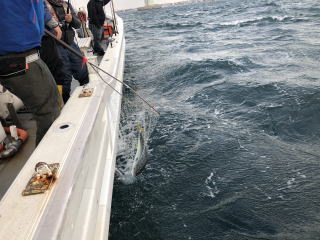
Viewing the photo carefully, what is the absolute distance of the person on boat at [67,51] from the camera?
11.8ft

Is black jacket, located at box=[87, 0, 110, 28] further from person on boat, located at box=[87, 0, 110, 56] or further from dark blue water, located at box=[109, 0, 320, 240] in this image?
dark blue water, located at box=[109, 0, 320, 240]

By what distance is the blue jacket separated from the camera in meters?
1.86

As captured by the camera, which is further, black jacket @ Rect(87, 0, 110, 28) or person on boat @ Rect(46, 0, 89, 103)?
black jacket @ Rect(87, 0, 110, 28)

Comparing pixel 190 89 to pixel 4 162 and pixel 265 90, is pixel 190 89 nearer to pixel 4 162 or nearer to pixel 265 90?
pixel 265 90

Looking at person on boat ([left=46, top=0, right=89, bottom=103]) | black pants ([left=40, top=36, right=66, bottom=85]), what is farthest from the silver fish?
black pants ([left=40, top=36, right=66, bottom=85])

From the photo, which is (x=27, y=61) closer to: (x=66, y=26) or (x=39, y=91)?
(x=39, y=91)

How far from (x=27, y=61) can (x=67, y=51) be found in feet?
5.51

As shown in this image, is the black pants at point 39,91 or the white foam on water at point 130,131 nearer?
the black pants at point 39,91

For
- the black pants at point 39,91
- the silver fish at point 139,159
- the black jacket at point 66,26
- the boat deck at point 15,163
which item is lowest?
the silver fish at point 139,159

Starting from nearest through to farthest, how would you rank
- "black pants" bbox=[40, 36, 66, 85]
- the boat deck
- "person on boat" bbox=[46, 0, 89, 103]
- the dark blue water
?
the boat deck → the dark blue water → "black pants" bbox=[40, 36, 66, 85] → "person on boat" bbox=[46, 0, 89, 103]

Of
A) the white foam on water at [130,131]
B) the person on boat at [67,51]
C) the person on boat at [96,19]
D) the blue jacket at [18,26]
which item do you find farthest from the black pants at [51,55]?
the person on boat at [96,19]

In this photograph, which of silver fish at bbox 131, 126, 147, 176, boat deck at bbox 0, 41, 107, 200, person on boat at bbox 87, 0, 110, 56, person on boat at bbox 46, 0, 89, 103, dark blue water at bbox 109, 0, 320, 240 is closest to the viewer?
boat deck at bbox 0, 41, 107, 200

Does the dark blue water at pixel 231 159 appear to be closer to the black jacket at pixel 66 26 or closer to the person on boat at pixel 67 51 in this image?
the person on boat at pixel 67 51

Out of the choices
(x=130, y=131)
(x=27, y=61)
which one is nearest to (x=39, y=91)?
(x=27, y=61)
